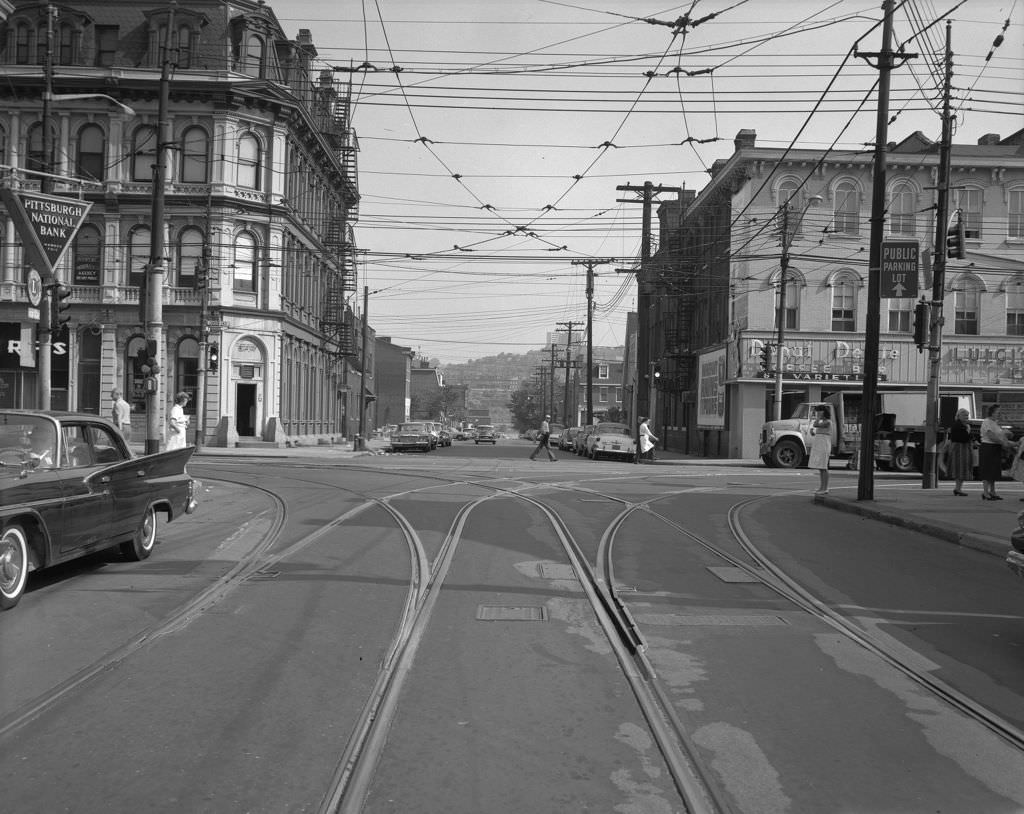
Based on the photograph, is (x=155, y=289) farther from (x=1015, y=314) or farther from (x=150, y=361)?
(x=1015, y=314)

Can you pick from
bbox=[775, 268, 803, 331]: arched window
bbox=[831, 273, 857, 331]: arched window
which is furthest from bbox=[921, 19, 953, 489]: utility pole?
bbox=[831, 273, 857, 331]: arched window

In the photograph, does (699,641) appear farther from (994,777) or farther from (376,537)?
(376,537)

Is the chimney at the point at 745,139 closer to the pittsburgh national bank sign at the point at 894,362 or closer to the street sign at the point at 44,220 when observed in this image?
the pittsburgh national bank sign at the point at 894,362

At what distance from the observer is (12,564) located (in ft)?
25.1

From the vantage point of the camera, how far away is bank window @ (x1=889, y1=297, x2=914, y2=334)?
41438 mm

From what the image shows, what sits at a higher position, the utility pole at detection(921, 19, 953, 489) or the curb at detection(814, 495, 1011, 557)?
the utility pole at detection(921, 19, 953, 489)

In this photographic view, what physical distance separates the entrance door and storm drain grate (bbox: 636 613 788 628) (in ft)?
113

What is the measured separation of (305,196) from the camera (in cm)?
4472

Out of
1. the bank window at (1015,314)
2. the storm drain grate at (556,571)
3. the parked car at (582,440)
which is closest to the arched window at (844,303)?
the bank window at (1015,314)

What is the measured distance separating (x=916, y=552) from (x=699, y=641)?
20.2ft

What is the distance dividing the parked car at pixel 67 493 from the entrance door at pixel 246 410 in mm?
30168

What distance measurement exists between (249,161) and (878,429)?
2592 centimetres

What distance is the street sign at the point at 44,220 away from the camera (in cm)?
1520

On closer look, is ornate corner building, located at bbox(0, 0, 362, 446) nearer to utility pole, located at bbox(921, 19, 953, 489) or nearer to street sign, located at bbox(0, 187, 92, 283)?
street sign, located at bbox(0, 187, 92, 283)
